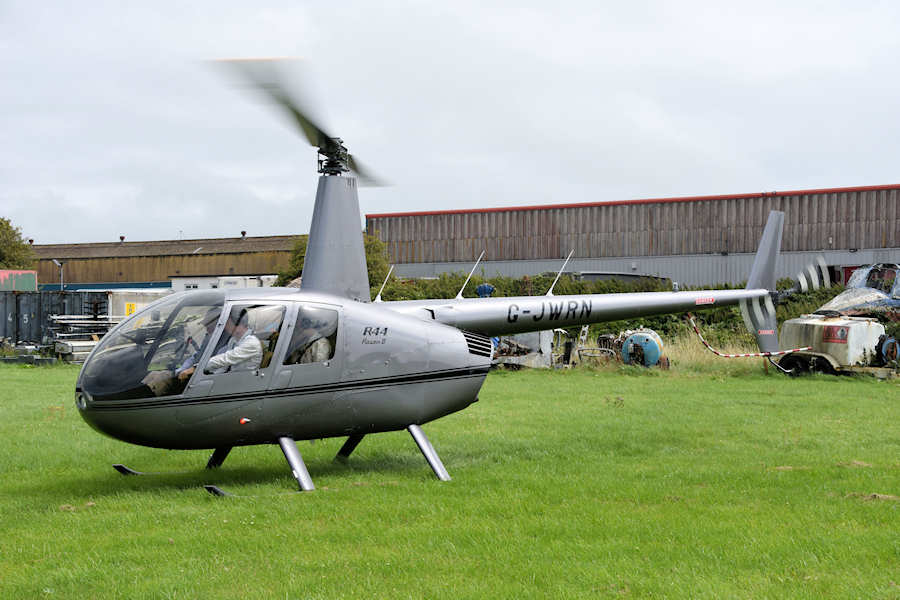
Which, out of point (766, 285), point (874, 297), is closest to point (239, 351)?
point (766, 285)

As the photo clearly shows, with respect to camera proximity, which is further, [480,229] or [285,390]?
[480,229]

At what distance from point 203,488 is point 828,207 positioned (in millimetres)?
34014

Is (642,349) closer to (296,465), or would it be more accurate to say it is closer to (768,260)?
(768,260)

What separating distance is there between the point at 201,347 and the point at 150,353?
40 cm

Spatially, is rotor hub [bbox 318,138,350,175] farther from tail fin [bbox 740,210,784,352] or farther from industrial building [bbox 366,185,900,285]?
industrial building [bbox 366,185,900,285]

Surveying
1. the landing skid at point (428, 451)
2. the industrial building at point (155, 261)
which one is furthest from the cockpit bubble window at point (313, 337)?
the industrial building at point (155, 261)

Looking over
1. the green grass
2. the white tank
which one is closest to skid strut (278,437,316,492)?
the green grass

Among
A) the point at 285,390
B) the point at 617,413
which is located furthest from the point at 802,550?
the point at 617,413

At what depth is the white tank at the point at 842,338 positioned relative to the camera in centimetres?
1628

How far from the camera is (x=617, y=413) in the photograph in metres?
11.8

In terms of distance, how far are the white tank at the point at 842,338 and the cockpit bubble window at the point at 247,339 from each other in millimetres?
13118

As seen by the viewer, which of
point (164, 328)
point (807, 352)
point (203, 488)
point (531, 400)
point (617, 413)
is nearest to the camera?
point (164, 328)

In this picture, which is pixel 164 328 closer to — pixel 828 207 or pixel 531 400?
pixel 531 400

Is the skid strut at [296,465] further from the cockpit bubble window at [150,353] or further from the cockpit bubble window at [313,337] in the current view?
the cockpit bubble window at [150,353]
